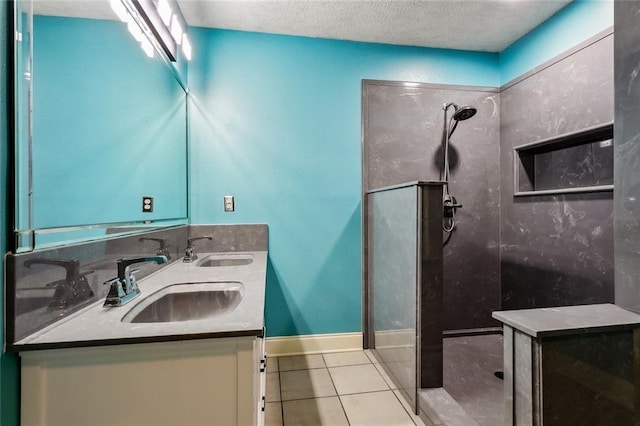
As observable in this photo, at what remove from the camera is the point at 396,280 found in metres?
1.87

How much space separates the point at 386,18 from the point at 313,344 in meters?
2.56

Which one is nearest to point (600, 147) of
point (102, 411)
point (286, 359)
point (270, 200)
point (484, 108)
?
point (484, 108)

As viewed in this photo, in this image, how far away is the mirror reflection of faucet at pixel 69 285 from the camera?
0.86m

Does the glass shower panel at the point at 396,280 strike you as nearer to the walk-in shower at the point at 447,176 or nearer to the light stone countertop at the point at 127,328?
the walk-in shower at the point at 447,176

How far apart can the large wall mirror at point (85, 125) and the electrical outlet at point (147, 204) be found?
12 mm

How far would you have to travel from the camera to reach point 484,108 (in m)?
2.60

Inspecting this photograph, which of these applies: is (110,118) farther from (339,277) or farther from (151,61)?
(339,277)

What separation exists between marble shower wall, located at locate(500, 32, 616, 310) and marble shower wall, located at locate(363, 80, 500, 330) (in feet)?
0.36

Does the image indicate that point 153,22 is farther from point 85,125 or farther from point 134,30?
point 85,125

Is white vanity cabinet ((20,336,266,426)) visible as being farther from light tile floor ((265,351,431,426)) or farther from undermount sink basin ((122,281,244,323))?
light tile floor ((265,351,431,426))

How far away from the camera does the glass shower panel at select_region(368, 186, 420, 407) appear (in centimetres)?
164

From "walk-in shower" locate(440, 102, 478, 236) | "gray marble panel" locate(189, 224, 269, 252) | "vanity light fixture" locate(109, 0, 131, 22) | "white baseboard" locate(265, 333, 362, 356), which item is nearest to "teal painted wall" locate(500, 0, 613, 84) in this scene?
"walk-in shower" locate(440, 102, 478, 236)

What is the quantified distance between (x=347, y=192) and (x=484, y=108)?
1462 mm

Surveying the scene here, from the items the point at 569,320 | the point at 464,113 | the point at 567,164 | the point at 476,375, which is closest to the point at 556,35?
the point at 464,113
